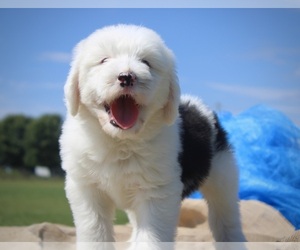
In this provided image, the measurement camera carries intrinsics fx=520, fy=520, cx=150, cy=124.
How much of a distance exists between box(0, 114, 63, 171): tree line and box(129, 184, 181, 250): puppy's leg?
27364 mm

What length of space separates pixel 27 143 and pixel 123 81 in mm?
35745

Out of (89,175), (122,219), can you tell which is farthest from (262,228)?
(122,219)

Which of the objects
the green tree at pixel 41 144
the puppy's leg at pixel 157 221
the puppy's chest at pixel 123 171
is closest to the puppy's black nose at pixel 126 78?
the puppy's chest at pixel 123 171

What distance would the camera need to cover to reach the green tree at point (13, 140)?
106 ft

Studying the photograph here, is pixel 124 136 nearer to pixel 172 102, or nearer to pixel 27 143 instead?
pixel 172 102

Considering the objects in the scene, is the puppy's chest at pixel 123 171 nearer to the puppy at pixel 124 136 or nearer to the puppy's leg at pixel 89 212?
the puppy at pixel 124 136

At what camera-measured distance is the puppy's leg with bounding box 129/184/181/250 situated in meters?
3.60

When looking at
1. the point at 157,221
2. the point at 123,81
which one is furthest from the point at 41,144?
A: the point at 123,81

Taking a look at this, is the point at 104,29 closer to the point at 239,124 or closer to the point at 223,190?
the point at 223,190

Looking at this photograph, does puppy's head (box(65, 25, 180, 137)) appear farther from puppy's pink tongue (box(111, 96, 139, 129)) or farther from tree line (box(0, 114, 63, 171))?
tree line (box(0, 114, 63, 171))

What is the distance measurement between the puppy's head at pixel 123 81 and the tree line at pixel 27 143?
2725 cm

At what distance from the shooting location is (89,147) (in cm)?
375

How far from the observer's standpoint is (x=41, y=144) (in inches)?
1325

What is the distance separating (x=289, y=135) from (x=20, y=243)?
4132mm
